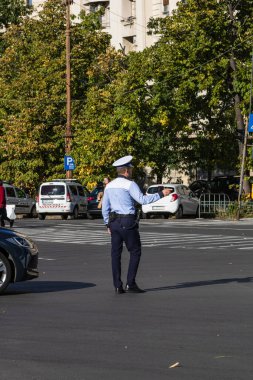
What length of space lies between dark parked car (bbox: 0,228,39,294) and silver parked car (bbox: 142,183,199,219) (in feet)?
108

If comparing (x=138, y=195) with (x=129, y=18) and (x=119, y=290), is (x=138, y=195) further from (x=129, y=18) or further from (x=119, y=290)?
(x=129, y=18)

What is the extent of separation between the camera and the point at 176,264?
69.3 feet

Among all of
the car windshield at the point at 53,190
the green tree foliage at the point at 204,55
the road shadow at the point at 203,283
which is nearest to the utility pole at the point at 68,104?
the green tree foliage at the point at 204,55

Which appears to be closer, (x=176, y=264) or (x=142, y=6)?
(x=176, y=264)

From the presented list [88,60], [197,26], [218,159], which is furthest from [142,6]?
[197,26]

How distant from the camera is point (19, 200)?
54562mm

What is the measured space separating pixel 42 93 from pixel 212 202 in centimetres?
1593

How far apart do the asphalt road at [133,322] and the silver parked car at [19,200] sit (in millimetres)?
30781

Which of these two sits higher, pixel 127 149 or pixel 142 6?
pixel 142 6

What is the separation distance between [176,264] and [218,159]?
125 feet

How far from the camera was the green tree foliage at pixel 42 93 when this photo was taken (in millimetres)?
61875

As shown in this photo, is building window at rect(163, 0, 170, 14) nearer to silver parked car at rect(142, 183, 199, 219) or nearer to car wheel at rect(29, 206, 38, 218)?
car wheel at rect(29, 206, 38, 218)

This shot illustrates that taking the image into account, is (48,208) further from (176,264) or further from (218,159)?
(176,264)

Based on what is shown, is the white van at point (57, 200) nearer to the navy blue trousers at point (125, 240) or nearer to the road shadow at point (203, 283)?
the road shadow at point (203, 283)
